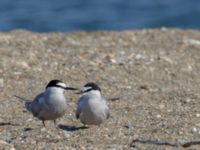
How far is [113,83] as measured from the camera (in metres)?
12.7

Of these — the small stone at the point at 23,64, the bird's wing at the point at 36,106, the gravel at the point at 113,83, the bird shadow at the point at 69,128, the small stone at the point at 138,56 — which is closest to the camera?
the gravel at the point at 113,83

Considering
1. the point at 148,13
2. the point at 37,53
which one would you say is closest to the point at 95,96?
the point at 37,53

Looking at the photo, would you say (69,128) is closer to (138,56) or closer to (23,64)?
(23,64)

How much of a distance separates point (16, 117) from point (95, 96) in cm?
Answer: 104

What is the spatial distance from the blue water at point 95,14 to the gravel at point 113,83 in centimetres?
1512

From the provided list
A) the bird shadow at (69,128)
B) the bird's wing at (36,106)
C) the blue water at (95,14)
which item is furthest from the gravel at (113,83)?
the blue water at (95,14)

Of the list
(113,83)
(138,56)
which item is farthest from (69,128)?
(138,56)

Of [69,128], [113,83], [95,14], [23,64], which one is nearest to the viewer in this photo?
[69,128]

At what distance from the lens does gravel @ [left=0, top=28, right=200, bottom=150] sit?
9.65 metres

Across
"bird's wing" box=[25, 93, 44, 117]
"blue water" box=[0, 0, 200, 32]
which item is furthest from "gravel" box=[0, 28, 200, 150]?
"blue water" box=[0, 0, 200, 32]

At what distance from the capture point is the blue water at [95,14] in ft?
106

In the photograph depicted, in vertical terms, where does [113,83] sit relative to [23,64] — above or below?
below

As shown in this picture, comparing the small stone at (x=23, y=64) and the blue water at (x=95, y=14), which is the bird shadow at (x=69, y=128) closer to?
the small stone at (x=23, y=64)

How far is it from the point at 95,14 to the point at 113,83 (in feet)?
75.0
